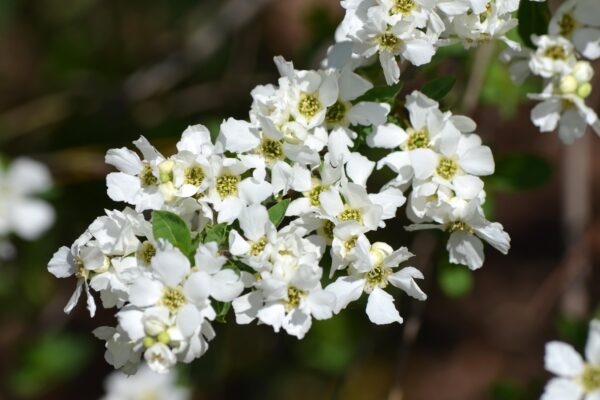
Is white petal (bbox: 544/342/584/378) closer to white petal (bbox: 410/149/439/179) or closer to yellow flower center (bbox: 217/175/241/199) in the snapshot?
white petal (bbox: 410/149/439/179)

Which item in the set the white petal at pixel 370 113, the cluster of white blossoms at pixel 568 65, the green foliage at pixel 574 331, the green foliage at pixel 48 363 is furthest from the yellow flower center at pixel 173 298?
the green foliage at pixel 48 363

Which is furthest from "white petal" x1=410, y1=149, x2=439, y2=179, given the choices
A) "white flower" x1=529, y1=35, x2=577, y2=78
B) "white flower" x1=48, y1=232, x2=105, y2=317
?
"white flower" x1=48, y1=232, x2=105, y2=317

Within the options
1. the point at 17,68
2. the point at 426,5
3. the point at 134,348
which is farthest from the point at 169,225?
the point at 17,68

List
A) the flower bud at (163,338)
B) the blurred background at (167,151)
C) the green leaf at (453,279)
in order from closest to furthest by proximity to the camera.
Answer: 1. the flower bud at (163,338)
2. the green leaf at (453,279)
3. the blurred background at (167,151)

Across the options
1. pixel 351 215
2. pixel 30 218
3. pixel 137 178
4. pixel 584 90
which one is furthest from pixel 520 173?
pixel 30 218

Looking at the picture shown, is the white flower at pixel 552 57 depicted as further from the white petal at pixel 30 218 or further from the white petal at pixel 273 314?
the white petal at pixel 30 218

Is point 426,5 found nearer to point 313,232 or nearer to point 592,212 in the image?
point 313,232

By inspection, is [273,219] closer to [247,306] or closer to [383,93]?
[247,306]
